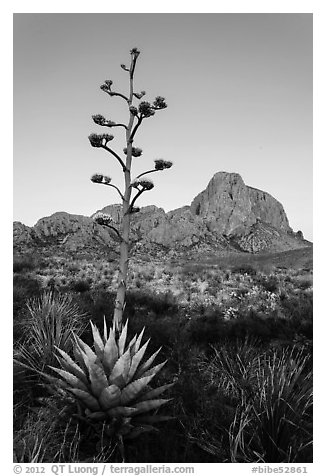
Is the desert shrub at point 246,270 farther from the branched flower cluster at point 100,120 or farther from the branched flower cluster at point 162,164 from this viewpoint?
the branched flower cluster at point 100,120

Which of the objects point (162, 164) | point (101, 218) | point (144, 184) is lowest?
point (101, 218)

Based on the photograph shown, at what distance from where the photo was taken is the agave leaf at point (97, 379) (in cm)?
254

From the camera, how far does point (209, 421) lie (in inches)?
120

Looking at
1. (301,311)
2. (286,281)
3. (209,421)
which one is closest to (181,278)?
(286,281)

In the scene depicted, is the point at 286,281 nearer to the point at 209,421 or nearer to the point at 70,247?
the point at 209,421

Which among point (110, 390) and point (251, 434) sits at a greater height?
point (110, 390)

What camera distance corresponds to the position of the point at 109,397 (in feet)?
8.21

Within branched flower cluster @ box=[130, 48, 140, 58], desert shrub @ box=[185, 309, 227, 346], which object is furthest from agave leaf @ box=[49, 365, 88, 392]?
branched flower cluster @ box=[130, 48, 140, 58]

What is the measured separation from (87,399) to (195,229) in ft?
235

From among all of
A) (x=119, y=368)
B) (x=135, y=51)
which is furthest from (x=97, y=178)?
(x=119, y=368)

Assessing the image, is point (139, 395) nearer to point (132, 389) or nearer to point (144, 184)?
point (132, 389)

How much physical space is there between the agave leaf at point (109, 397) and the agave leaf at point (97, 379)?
0.06 metres

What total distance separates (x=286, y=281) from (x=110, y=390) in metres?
11.4
